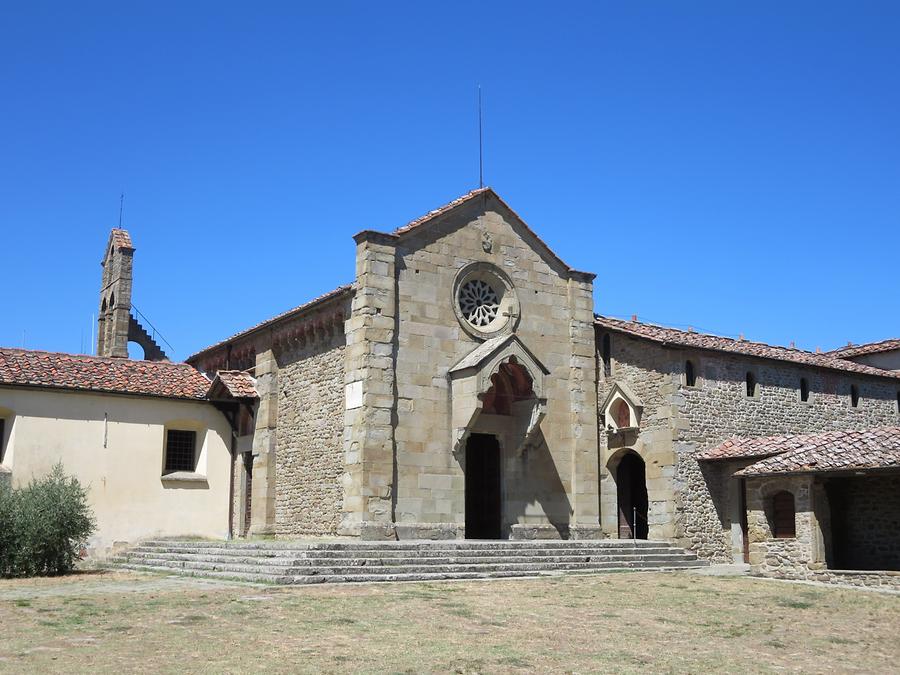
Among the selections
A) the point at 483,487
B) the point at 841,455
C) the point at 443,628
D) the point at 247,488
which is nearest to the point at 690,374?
the point at 841,455

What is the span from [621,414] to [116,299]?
23252 mm

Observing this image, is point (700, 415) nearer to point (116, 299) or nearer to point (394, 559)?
point (394, 559)

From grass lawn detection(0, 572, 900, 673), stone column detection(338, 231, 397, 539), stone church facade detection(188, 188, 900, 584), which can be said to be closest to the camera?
grass lawn detection(0, 572, 900, 673)

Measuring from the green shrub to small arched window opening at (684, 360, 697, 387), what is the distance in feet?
55.0

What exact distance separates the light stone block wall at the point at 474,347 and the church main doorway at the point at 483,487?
512 mm

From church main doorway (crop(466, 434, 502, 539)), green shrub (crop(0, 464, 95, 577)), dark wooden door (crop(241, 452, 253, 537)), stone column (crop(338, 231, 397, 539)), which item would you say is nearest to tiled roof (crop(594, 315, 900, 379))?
church main doorway (crop(466, 434, 502, 539))

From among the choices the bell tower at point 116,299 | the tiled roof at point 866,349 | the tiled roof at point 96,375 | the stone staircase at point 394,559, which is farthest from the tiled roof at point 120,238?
the tiled roof at point 866,349

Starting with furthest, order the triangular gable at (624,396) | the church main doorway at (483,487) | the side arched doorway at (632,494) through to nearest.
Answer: the side arched doorway at (632,494) < the triangular gable at (624,396) < the church main doorway at (483,487)

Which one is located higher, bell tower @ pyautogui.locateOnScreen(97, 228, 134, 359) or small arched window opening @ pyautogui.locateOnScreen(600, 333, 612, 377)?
bell tower @ pyautogui.locateOnScreen(97, 228, 134, 359)

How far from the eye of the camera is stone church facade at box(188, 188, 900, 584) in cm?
2464

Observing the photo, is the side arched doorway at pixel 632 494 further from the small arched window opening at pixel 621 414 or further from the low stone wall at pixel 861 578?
the low stone wall at pixel 861 578

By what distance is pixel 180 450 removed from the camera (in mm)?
29844

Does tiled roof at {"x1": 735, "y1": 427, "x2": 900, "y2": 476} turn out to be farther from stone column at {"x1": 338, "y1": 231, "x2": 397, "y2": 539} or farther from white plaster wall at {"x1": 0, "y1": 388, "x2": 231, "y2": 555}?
white plaster wall at {"x1": 0, "y1": 388, "x2": 231, "y2": 555}

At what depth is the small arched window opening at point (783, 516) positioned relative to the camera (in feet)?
72.0
